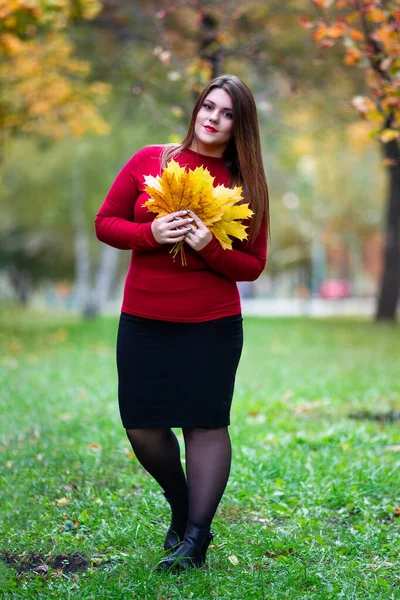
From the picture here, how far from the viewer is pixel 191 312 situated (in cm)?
358

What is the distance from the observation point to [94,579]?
358cm

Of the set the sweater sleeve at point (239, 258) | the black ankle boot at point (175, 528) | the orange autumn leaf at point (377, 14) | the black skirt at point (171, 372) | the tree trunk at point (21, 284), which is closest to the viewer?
the sweater sleeve at point (239, 258)

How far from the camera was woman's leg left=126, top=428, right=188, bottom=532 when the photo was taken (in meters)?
3.67

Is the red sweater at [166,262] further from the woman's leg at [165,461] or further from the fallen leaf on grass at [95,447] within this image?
the fallen leaf on grass at [95,447]

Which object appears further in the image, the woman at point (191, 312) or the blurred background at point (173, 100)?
the blurred background at point (173, 100)

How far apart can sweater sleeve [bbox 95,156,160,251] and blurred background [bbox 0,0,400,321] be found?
2.98 m

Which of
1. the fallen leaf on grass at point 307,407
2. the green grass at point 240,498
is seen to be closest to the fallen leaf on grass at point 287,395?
the green grass at point 240,498

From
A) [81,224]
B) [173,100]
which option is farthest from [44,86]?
[81,224]

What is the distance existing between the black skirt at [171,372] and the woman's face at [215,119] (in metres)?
0.78

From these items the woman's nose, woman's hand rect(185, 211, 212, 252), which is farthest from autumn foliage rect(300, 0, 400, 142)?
woman's hand rect(185, 211, 212, 252)

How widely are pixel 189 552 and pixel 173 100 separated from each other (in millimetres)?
10945

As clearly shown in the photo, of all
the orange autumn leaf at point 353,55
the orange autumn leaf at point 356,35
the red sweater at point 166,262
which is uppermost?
the orange autumn leaf at point 356,35

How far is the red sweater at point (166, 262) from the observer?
11.7ft

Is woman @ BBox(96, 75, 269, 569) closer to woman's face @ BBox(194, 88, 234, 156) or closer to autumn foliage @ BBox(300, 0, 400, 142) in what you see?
woman's face @ BBox(194, 88, 234, 156)
